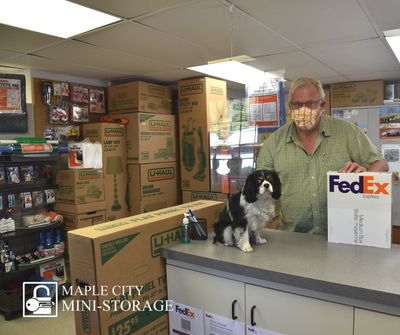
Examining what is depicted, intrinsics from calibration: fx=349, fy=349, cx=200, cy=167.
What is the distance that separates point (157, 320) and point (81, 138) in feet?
9.67

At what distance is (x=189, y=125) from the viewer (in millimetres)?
4328

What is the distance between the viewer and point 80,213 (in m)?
3.57

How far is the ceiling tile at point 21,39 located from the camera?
7.97 ft

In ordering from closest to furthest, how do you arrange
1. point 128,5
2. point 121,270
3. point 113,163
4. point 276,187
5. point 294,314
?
point 294,314
point 121,270
point 276,187
point 128,5
point 113,163

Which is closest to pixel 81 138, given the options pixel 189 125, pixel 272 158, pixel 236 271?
pixel 189 125

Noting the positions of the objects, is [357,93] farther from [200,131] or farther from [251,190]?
[251,190]

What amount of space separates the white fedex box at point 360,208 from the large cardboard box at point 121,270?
0.74 metres

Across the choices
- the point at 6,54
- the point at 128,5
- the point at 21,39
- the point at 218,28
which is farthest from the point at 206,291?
the point at 6,54

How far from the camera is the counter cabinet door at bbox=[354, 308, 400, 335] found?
3.43ft

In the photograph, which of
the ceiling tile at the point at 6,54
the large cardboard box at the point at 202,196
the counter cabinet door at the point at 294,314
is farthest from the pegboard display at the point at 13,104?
the counter cabinet door at the point at 294,314

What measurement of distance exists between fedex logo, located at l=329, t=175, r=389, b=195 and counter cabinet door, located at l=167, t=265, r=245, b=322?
23.1 inches

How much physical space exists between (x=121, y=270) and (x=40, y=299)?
2.44 meters

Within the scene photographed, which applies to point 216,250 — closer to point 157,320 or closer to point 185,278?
point 185,278

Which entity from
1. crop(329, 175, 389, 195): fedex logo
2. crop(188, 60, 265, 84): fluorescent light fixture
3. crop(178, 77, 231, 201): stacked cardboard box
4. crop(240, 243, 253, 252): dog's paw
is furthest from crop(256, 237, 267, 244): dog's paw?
crop(178, 77, 231, 201): stacked cardboard box
